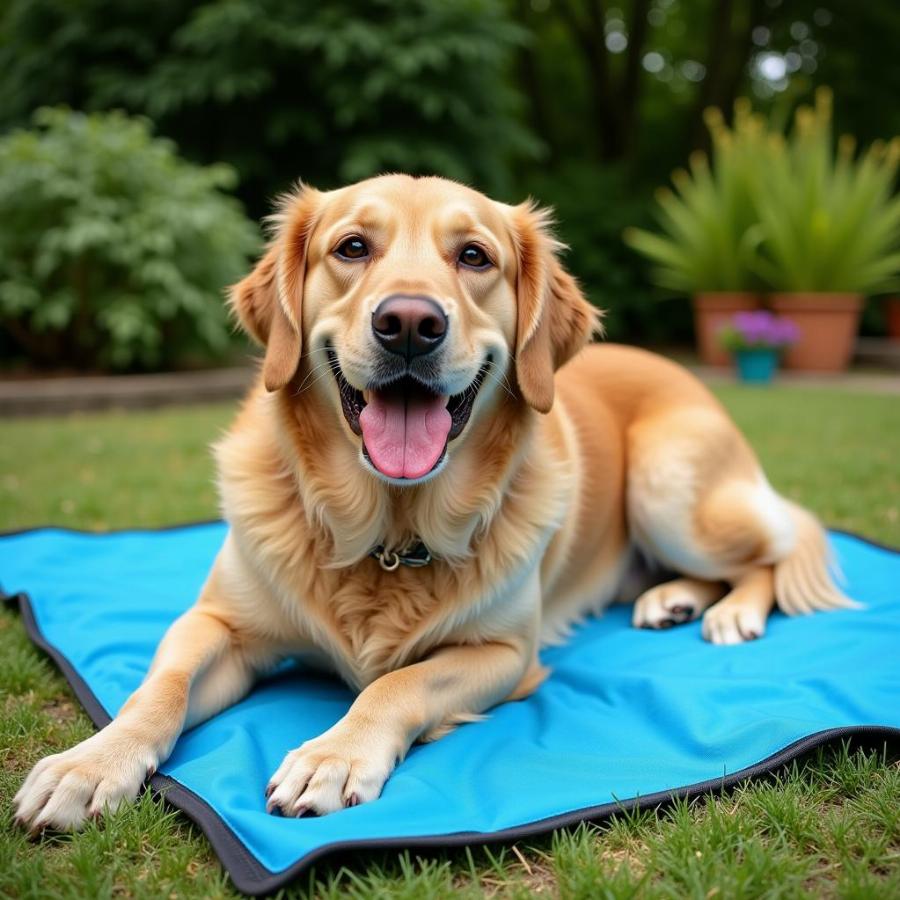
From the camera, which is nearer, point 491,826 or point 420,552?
point 491,826

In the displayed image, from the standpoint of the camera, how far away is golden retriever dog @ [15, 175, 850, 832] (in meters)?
2.26

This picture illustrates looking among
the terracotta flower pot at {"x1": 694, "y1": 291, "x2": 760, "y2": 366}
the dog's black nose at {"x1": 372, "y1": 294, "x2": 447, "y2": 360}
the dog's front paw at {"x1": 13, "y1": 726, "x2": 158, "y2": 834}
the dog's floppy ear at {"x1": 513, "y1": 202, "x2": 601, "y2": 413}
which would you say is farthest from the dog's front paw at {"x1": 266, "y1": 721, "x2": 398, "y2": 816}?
the terracotta flower pot at {"x1": 694, "y1": 291, "x2": 760, "y2": 366}

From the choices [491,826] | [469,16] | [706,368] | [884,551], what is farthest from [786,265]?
[491,826]

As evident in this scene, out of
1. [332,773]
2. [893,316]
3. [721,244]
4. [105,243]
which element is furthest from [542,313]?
[893,316]

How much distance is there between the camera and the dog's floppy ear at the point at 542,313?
2713 millimetres

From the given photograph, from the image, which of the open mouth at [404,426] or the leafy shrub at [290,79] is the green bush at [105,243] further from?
the open mouth at [404,426]

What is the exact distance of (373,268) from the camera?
2.52 metres

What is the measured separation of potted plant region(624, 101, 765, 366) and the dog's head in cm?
998

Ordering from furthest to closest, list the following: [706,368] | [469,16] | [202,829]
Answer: [706,368] → [469,16] → [202,829]

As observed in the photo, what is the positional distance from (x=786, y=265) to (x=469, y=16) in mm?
5260

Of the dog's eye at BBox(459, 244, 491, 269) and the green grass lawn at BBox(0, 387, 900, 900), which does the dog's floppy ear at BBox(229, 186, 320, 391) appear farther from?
the green grass lawn at BBox(0, 387, 900, 900)

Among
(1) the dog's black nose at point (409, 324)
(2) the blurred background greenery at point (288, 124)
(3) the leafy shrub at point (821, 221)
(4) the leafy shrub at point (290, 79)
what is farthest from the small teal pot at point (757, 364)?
(1) the dog's black nose at point (409, 324)

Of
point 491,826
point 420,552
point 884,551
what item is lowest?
point 884,551

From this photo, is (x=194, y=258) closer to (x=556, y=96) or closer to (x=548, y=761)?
(x=548, y=761)
